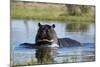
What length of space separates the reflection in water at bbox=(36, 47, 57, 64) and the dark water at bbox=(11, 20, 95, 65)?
0.05 m

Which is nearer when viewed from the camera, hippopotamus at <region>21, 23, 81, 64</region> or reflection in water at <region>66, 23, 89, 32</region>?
hippopotamus at <region>21, 23, 81, 64</region>

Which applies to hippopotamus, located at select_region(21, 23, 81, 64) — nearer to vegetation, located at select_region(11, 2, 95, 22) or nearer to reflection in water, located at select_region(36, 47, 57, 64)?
reflection in water, located at select_region(36, 47, 57, 64)

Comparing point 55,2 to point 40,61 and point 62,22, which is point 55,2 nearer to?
point 62,22

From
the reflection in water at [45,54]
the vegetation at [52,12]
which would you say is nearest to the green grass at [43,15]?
the vegetation at [52,12]

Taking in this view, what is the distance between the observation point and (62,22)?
2.43m

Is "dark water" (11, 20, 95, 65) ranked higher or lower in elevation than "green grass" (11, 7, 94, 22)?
lower

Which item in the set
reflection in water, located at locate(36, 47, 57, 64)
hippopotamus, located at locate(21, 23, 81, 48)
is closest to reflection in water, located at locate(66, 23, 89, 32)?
hippopotamus, located at locate(21, 23, 81, 48)

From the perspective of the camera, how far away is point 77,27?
2.50 metres

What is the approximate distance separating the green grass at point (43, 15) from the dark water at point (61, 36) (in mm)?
44

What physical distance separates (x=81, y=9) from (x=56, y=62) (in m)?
0.66

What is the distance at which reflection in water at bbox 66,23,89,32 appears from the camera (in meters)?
2.46
